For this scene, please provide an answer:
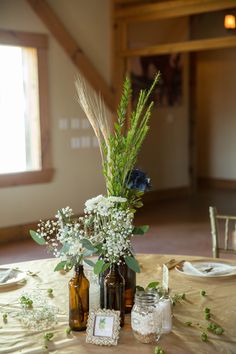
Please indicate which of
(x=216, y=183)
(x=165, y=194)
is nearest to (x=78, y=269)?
(x=165, y=194)

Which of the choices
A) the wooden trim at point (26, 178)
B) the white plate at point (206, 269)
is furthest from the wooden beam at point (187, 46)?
the white plate at point (206, 269)

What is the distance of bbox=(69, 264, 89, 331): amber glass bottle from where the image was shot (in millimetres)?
1467

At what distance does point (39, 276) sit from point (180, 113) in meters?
6.39

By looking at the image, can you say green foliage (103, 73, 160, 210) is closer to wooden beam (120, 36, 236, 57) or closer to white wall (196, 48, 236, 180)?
wooden beam (120, 36, 236, 57)

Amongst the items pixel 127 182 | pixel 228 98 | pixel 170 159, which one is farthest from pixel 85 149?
pixel 127 182

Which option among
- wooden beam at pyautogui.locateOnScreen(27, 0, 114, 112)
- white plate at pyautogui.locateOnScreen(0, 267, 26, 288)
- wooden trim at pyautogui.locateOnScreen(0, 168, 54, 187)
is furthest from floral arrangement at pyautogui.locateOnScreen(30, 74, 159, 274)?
wooden beam at pyautogui.locateOnScreen(27, 0, 114, 112)

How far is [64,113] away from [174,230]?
191 centimetres

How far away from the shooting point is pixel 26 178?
5.54 metres

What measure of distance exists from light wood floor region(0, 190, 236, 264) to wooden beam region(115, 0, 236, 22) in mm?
2561

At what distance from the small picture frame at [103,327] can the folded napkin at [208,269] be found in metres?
0.61

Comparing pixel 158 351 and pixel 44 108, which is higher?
pixel 44 108

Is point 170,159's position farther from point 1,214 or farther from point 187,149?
point 1,214

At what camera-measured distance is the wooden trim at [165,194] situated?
7.46 metres

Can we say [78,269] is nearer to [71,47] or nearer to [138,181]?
[138,181]
